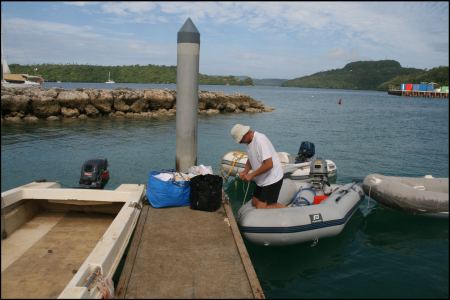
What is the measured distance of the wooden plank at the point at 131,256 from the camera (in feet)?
14.1

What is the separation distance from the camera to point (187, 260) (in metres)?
5.03

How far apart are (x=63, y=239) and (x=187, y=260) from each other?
224cm

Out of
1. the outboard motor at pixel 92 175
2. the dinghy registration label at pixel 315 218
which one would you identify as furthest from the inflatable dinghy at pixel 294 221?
the outboard motor at pixel 92 175

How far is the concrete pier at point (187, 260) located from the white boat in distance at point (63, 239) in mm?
236

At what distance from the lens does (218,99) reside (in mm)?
39000

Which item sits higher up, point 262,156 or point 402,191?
point 262,156

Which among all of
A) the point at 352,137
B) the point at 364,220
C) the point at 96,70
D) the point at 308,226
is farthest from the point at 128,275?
the point at 96,70

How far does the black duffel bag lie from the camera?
684 cm

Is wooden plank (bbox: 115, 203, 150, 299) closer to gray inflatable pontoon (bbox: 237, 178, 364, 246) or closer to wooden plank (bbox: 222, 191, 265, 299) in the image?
wooden plank (bbox: 222, 191, 265, 299)

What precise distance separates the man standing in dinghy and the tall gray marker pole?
216 cm

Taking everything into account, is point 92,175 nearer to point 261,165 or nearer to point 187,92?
point 187,92

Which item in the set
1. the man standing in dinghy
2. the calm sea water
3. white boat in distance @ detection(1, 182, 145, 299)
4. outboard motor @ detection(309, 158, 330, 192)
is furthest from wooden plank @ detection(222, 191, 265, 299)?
outboard motor @ detection(309, 158, 330, 192)

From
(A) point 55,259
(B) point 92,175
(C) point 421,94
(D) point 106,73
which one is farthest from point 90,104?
(D) point 106,73

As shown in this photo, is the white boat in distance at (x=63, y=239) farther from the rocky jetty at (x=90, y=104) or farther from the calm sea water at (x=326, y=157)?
the rocky jetty at (x=90, y=104)
